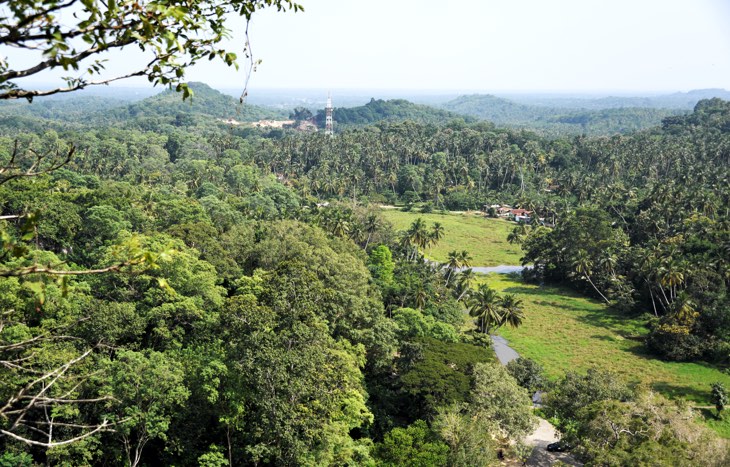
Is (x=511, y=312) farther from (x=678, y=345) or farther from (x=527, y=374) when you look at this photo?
(x=678, y=345)

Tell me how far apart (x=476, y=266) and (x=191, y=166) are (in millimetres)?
48233

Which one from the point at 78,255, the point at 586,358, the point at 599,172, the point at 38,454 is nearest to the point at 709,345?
the point at 586,358

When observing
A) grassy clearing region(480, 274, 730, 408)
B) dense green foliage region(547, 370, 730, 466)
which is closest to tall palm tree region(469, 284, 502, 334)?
grassy clearing region(480, 274, 730, 408)

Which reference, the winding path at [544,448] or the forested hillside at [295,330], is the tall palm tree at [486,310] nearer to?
the forested hillside at [295,330]

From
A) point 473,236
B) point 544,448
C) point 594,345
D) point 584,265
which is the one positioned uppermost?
point 584,265

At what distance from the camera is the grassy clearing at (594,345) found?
3648 cm

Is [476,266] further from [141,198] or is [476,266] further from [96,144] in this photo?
[96,144]

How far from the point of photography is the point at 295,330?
22.1 m

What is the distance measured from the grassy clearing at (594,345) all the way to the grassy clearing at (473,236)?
498 inches

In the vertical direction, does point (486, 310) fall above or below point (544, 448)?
above

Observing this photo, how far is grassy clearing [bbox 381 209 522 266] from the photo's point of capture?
6856cm

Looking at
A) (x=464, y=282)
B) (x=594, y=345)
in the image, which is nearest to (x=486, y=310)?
(x=464, y=282)

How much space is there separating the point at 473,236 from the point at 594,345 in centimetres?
3594

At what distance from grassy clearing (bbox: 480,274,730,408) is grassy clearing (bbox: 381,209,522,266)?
12654 millimetres
